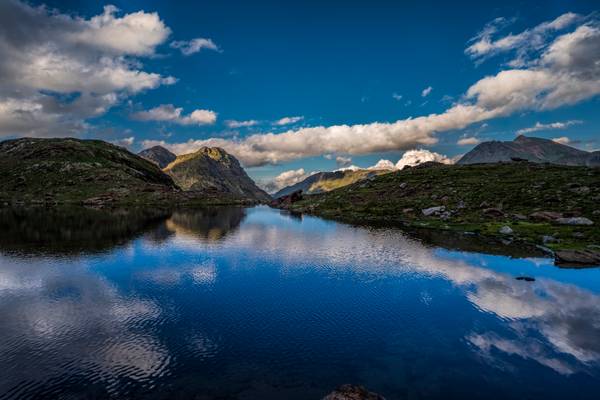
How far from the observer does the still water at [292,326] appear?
92.7 feet

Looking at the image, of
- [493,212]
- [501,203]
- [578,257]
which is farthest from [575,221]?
[501,203]

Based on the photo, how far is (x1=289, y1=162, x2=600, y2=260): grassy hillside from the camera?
92.6m

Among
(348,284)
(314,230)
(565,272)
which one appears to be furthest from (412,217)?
(348,284)

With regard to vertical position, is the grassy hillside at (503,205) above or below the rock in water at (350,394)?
above

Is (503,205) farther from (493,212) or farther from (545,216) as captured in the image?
(545,216)

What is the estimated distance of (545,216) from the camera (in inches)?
4161

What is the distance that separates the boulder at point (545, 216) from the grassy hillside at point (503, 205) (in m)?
0.33

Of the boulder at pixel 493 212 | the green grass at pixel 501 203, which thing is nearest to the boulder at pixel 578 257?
the green grass at pixel 501 203

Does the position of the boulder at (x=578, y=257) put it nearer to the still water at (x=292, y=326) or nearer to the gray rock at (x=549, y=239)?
the still water at (x=292, y=326)

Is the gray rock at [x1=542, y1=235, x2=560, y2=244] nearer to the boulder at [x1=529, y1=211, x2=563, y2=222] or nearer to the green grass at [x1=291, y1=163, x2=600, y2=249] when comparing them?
the green grass at [x1=291, y1=163, x2=600, y2=249]

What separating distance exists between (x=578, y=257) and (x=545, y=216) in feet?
138

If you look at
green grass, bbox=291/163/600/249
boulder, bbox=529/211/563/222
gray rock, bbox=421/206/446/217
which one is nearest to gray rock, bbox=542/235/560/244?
green grass, bbox=291/163/600/249

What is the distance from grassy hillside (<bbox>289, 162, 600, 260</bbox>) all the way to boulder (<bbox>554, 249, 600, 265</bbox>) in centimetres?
570

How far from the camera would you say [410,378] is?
29406mm
